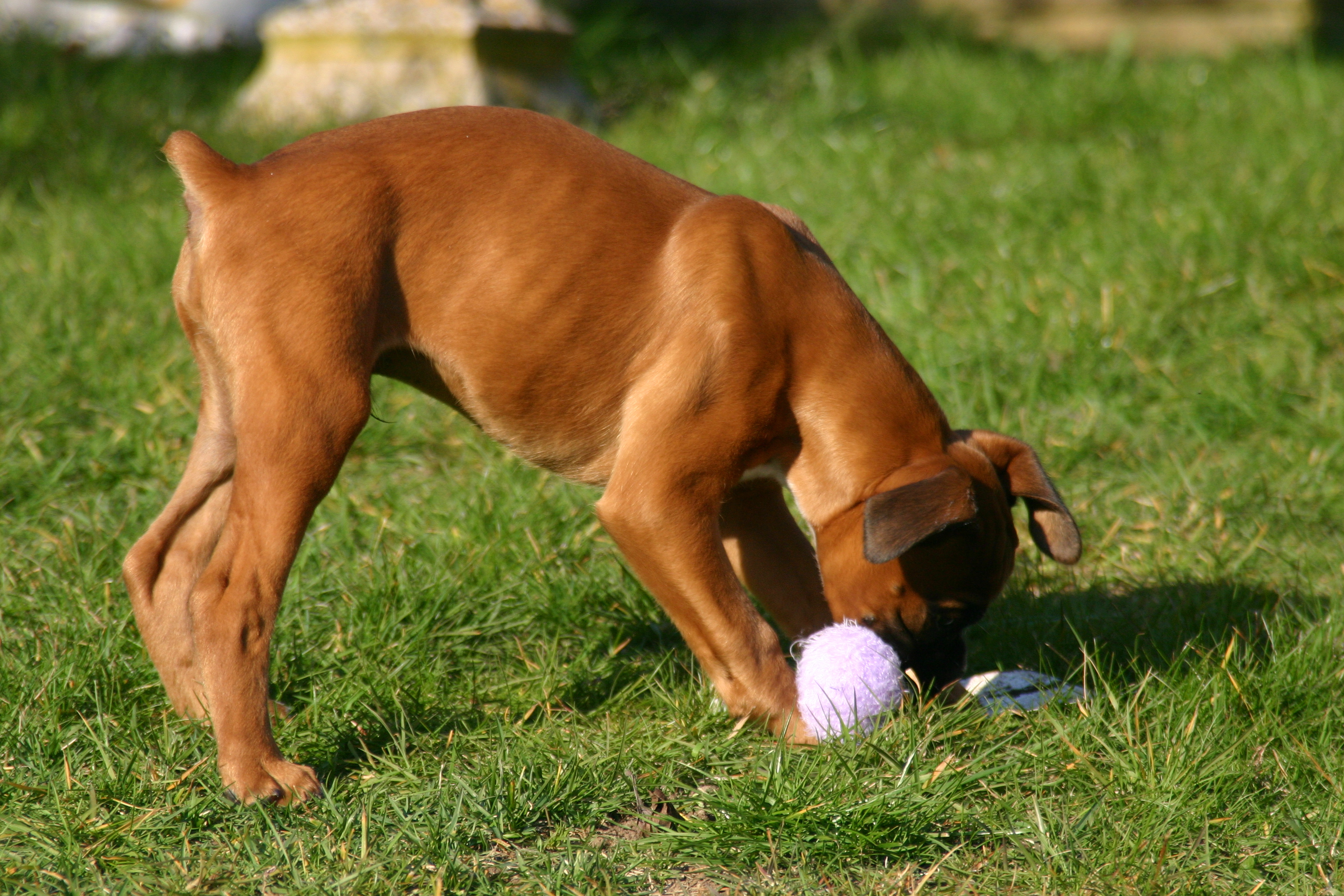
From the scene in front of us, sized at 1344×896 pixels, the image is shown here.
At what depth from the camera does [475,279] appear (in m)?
3.39

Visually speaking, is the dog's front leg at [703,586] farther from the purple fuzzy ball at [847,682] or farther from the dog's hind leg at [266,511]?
the dog's hind leg at [266,511]

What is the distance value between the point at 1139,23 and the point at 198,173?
10.7m

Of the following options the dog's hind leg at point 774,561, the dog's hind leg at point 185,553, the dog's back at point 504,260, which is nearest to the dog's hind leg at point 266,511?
the dog's back at point 504,260

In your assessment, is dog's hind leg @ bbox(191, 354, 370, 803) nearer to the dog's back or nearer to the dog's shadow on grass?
the dog's back

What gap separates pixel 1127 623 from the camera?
4141 mm

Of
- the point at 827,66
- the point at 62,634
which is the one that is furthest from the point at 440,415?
the point at 827,66

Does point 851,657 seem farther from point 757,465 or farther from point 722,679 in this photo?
point 757,465

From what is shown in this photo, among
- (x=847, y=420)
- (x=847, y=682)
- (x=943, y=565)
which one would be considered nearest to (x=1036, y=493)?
(x=943, y=565)

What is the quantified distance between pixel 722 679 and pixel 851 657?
35 cm

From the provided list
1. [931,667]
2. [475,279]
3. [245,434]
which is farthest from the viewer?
[931,667]

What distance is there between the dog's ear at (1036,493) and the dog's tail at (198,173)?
215 centimetres

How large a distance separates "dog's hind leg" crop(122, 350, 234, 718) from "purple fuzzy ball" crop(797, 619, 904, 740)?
1.58 metres

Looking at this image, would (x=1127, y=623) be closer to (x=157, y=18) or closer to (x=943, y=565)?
(x=943, y=565)

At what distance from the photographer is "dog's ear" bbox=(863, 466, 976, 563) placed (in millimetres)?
3092
